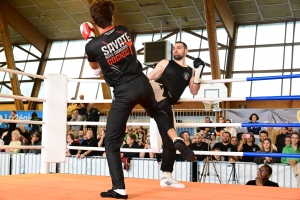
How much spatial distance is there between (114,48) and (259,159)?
4637 mm

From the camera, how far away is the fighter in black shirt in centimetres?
310

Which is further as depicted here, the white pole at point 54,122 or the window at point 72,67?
the window at point 72,67

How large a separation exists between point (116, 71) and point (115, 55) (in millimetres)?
129

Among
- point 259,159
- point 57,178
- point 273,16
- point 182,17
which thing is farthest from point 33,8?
point 57,178

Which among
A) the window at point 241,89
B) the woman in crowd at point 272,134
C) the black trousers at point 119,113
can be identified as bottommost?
the woman in crowd at point 272,134

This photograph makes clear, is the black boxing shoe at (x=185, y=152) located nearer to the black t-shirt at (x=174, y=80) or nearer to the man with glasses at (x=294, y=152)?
the black t-shirt at (x=174, y=80)

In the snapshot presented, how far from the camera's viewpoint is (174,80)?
13.2 feet

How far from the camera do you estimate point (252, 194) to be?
322cm

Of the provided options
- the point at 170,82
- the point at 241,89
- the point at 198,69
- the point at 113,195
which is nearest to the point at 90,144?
the point at 170,82

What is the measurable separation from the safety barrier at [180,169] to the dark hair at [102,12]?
4160 millimetres

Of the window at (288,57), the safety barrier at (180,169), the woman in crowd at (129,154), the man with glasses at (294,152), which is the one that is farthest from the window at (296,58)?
the safety barrier at (180,169)

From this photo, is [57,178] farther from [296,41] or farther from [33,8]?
[33,8]

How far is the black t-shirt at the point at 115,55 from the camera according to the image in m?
3.09

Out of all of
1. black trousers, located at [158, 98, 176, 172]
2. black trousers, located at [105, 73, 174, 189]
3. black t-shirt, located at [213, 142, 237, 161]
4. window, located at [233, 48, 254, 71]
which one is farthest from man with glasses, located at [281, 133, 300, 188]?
window, located at [233, 48, 254, 71]
